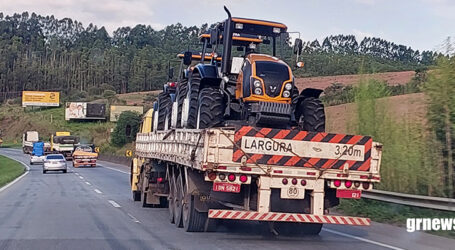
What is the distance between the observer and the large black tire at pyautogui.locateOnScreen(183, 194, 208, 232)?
44.2 ft

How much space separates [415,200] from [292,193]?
434 cm

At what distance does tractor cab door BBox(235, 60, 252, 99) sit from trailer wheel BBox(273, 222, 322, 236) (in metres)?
2.81

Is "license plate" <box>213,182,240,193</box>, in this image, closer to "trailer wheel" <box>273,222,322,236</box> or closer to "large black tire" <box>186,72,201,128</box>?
"trailer wheel" <box>273,222,322,236</box>

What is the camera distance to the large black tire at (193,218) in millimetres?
13461

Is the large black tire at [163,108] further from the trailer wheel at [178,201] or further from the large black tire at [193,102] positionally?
the trailer wheel at [178,201]

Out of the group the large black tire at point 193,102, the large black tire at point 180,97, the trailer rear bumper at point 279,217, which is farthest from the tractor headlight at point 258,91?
the large black tire at point 180,97

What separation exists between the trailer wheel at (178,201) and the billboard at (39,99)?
363 feet

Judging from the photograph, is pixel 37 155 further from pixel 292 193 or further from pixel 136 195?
pixel 292 193

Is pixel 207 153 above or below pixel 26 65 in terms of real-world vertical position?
below

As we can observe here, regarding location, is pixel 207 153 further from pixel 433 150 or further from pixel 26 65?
pixel 26 65

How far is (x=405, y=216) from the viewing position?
15.6 m

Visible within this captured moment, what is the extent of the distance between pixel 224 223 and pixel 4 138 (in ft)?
402

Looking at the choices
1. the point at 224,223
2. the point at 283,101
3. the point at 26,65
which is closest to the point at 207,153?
the point at 283,101

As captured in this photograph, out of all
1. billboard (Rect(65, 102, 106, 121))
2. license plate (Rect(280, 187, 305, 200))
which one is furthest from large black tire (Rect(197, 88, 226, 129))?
billboard (Rect(65, 102, 106, 121))
